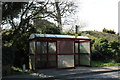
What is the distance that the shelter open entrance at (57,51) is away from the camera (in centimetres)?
1183

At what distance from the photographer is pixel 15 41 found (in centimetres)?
1314

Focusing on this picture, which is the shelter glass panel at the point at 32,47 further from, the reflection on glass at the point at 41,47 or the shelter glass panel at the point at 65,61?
the shelter glass panel at the point at 65,61

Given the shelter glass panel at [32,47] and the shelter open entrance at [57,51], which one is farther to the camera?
the shelter glass panel at [32,47]

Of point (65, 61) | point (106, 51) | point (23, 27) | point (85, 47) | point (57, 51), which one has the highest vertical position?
point (23, 27)

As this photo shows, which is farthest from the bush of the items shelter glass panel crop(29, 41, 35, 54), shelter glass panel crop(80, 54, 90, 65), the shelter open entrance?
shelter glass panel crop(29, 41, 35, 54)

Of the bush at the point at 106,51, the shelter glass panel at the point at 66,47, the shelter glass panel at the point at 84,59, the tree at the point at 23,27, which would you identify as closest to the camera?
the shelter glass panel at the point at 66,47

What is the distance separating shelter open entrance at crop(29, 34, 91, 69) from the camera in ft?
38.8

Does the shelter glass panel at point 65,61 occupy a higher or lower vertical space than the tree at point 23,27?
lower

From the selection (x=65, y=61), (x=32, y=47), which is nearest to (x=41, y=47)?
(x=32, y=47)

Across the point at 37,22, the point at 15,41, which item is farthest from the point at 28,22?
the point at 15,41

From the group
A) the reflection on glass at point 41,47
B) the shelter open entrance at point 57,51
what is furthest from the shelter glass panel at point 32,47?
the reflection on glass at point 41,47

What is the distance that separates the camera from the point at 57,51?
466 inches

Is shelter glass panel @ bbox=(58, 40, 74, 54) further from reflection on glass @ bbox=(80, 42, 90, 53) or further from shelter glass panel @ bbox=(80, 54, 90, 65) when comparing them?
shelter glass panel @ bbox=(80, 54, 90, 65)

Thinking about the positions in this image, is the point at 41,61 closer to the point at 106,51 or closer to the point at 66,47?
the point at 66,47
